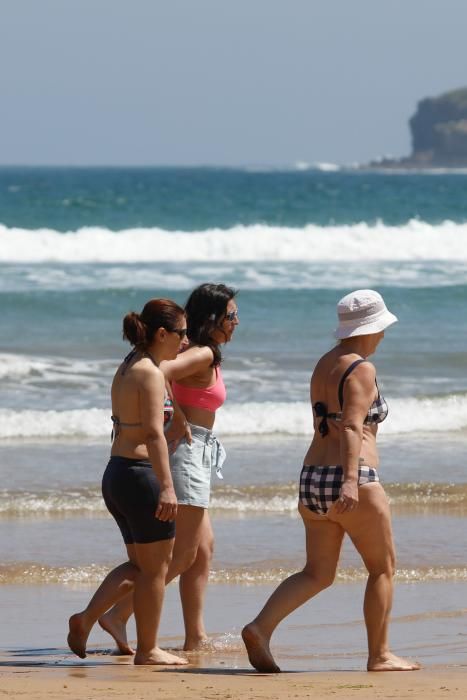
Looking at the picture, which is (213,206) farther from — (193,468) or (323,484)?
(323,484)

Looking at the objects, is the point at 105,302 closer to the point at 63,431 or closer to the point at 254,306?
the point at 254,306

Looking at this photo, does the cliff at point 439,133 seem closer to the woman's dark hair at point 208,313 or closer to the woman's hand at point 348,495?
the woman's dark hair at point 208,313

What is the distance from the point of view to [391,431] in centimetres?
1052

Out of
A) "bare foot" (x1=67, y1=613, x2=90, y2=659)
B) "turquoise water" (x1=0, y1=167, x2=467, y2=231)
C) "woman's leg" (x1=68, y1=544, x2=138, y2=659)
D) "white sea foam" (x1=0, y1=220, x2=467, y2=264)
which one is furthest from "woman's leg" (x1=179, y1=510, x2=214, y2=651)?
"turquoise water" (x1=0, y1=167, x2=467, y2=231)

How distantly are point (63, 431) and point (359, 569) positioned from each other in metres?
4.22

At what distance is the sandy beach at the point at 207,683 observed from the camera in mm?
4129

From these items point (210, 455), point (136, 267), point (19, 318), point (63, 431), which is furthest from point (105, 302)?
point (210, 455)

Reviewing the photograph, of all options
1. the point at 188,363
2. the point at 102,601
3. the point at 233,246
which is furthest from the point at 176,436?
the point at 233,246

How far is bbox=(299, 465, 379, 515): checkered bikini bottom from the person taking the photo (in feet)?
14.8

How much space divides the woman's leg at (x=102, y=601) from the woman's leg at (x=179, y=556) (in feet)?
0.56

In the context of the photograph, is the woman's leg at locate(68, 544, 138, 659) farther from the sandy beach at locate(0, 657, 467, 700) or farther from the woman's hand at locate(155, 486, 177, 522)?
the woman's hand at locate(155, 486, 177, 522)

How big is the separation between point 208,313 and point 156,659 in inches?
51.5

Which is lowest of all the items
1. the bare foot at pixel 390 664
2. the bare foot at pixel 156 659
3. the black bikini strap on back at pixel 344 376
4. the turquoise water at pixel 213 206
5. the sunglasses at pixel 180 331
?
the bare foot at pixel 156 659

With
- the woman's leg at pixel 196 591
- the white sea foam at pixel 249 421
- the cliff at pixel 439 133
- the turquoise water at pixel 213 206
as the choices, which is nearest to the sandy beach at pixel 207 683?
the woman's leg at pixel 196 591
